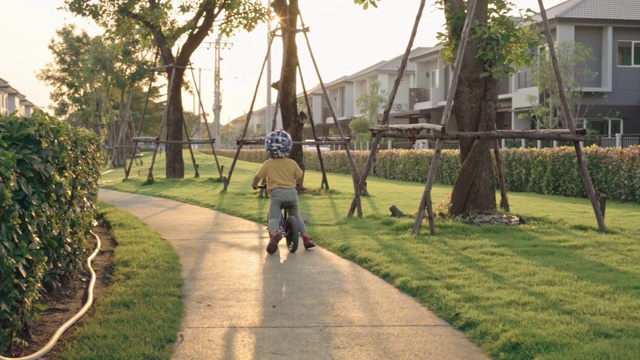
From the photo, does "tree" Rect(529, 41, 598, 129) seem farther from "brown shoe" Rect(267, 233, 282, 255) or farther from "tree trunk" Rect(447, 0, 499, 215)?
"brown shoe" Rect(267, 233, 282, 255)

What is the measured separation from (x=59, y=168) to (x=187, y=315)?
1.71m

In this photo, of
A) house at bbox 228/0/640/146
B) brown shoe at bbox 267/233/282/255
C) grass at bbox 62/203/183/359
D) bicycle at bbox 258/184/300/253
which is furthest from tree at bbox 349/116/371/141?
grass at bbox 62/203/183/359

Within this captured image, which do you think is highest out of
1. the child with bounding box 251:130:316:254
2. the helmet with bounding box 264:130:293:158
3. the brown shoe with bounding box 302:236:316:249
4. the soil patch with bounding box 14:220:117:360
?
the helmet with bounding box 264:130:293:158

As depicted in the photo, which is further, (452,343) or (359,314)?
(359,314)

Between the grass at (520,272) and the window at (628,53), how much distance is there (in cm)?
2161

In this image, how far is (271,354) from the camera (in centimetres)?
569

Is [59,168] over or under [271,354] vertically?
over

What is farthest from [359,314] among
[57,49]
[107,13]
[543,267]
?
[57,49]

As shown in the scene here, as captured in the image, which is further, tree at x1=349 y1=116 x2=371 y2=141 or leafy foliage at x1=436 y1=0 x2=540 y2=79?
tree at x1=349 y1=116 x2=371 y2=141

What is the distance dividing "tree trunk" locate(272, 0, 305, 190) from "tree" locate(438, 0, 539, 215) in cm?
703

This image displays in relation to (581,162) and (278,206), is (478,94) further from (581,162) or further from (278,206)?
(278,206)

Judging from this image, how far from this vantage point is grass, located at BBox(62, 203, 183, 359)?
5645 millimetres

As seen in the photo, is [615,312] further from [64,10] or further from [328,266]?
[64,10]

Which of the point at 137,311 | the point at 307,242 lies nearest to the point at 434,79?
the point at 307,242
